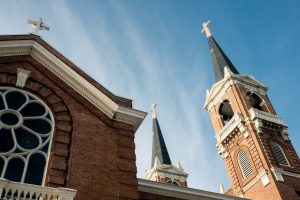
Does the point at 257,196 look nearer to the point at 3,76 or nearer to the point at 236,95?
the point at 236,95

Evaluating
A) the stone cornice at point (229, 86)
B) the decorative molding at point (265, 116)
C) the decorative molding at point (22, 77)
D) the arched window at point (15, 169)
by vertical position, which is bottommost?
the arched window at point (15, 169)

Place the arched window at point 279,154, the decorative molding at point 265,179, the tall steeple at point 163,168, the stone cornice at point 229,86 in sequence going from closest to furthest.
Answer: the decorative molding at point 265,179
the arched window at point 279,154
the stone cornice at point 229,86
the tall steeple at point 163,168

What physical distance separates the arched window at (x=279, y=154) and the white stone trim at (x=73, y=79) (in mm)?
13441

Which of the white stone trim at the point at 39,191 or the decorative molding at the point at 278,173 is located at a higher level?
the decorative molding at the point at 278,173

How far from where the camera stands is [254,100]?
1195 inches

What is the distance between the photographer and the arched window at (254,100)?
29750 mm

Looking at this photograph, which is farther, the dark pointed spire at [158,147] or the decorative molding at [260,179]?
the dark pointed spire at [158,147]

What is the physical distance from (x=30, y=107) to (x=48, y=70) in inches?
80.3

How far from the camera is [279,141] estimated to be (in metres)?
26.2

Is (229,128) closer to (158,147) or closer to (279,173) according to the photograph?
(279,173)

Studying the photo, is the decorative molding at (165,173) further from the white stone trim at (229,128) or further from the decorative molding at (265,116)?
the decorative molding at (265,116)

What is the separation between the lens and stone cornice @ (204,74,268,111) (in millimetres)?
30078

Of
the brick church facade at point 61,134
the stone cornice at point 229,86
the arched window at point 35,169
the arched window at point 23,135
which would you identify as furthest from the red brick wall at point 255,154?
the arched window at point 35,169

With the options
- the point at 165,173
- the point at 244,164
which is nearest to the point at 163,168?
the point at 165,173
